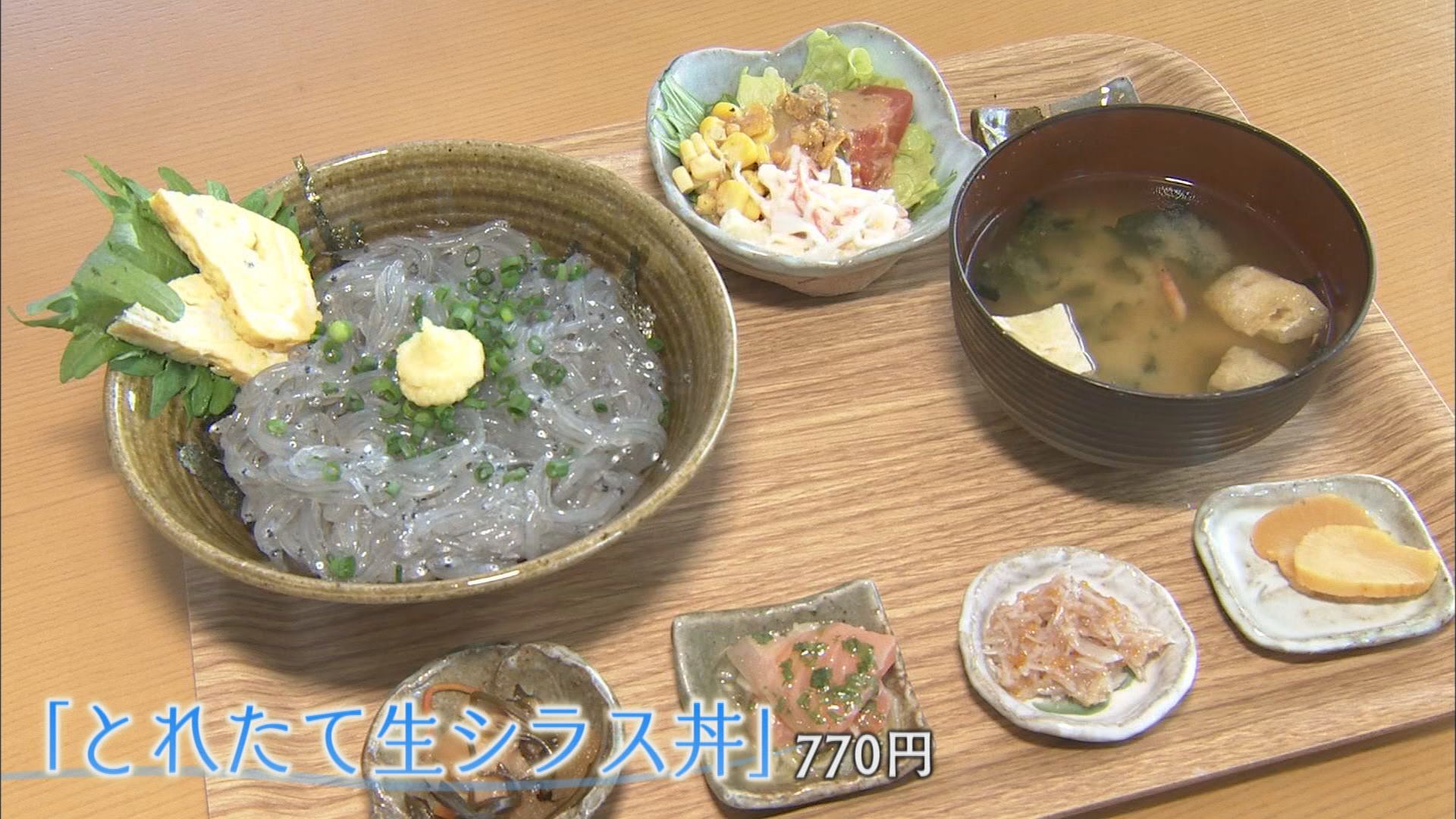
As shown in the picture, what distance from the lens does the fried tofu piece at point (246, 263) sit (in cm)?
178

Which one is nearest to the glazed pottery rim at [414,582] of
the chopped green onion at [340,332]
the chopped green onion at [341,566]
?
the chopped green onion at [341,566]

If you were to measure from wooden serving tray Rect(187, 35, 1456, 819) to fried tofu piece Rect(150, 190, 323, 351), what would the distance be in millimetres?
461

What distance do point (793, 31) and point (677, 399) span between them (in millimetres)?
1643

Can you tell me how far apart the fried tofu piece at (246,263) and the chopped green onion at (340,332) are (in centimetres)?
5

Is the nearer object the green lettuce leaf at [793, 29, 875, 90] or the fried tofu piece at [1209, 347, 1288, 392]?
the fried tofu piece at [1209, 347, 1288, 392]

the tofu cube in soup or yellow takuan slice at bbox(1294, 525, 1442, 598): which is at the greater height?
the tofu cube in soup

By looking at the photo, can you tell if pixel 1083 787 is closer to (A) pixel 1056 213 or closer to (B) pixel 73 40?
(A) pixel 1056 213

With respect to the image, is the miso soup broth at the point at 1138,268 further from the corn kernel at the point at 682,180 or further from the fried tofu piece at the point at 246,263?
the fried tofu piece at the point at 246,263

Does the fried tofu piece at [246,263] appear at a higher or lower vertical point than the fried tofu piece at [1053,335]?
higher

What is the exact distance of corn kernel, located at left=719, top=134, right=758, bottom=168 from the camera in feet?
7.55

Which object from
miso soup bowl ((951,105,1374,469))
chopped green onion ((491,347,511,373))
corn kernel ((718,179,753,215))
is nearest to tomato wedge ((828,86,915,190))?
corn kernel ((718,179,753,215))

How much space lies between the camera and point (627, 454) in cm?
184

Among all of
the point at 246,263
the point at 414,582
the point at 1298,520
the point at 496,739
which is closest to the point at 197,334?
the point at 246,263

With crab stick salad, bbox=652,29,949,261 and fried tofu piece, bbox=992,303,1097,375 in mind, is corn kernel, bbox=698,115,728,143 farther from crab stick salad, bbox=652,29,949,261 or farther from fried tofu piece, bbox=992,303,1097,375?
fried tofu piece, bbox=992,303,1097,375
